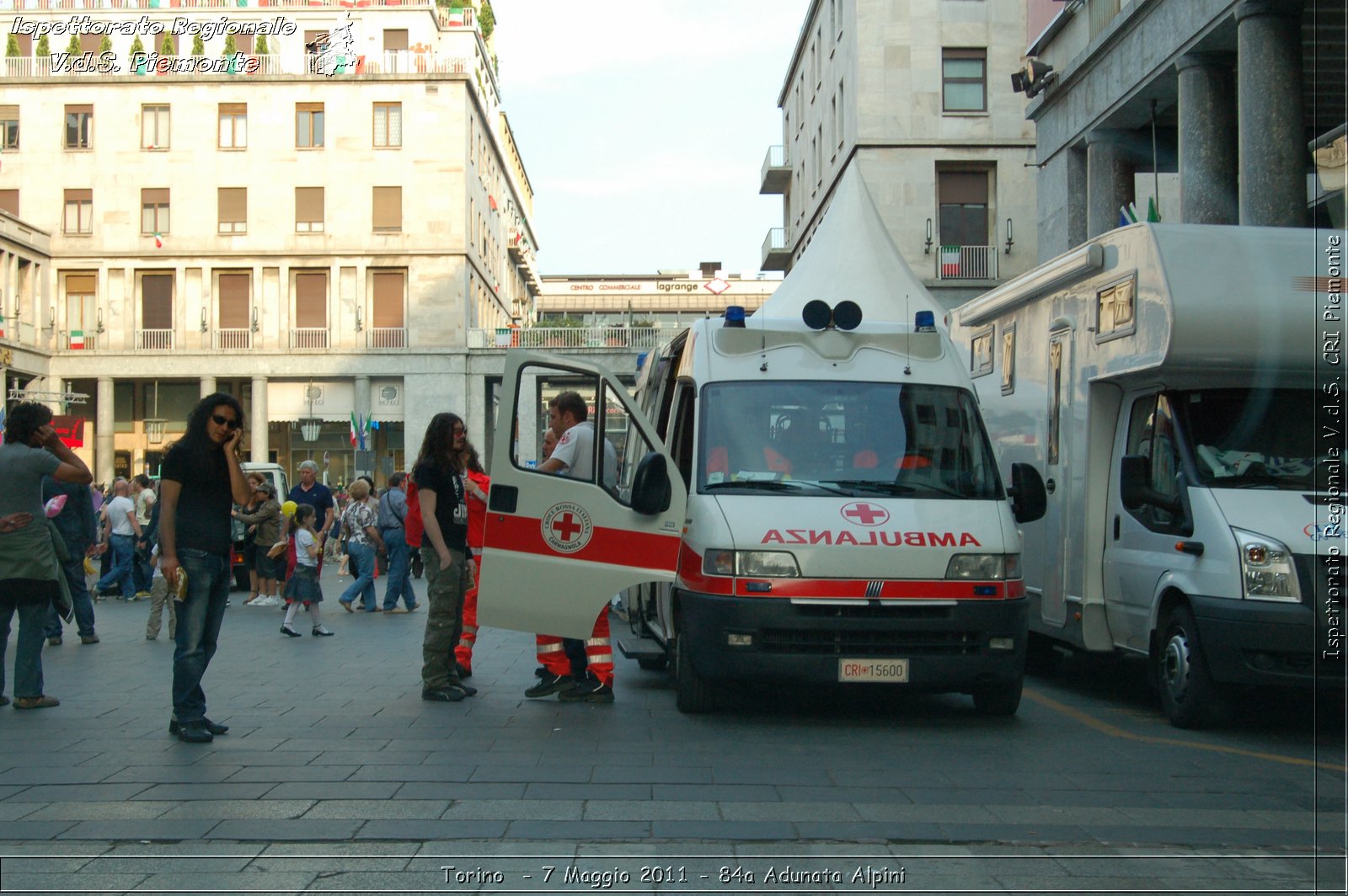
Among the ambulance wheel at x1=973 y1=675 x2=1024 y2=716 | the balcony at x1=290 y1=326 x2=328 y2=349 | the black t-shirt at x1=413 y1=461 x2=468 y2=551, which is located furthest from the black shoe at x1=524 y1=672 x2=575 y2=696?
the balcony at x1=290 y1=326 x2=328 y2=349

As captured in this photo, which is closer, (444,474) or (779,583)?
(779,583)

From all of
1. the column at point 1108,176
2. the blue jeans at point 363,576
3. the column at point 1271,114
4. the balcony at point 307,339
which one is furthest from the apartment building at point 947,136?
the balcony at point 307,339

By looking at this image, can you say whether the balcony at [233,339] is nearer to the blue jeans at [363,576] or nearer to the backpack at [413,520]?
the blue jeans at [363,576]

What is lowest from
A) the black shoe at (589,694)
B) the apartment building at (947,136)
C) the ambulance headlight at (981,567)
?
the black shoe at (589,694)

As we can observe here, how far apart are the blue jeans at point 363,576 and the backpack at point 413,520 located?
7.47 meters

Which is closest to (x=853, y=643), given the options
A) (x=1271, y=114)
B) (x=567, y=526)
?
(x=567, y=526)

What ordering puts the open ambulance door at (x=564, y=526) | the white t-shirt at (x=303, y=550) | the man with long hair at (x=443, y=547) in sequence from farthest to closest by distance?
the white t-shirt at (x=303, y=550) → the man with long hair at (x=443, y=547) → the open ambulance door at (x=564, y=526)

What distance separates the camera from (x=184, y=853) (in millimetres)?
4941

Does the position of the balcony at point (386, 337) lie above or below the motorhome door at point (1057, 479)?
above

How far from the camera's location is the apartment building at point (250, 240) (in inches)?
2031

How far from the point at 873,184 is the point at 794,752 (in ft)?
102

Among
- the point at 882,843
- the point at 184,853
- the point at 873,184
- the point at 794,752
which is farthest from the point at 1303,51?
the point at 873,184

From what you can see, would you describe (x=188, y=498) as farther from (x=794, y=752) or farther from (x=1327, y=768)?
(x=1327, y=768)

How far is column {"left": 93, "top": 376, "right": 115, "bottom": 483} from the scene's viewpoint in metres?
51.6
